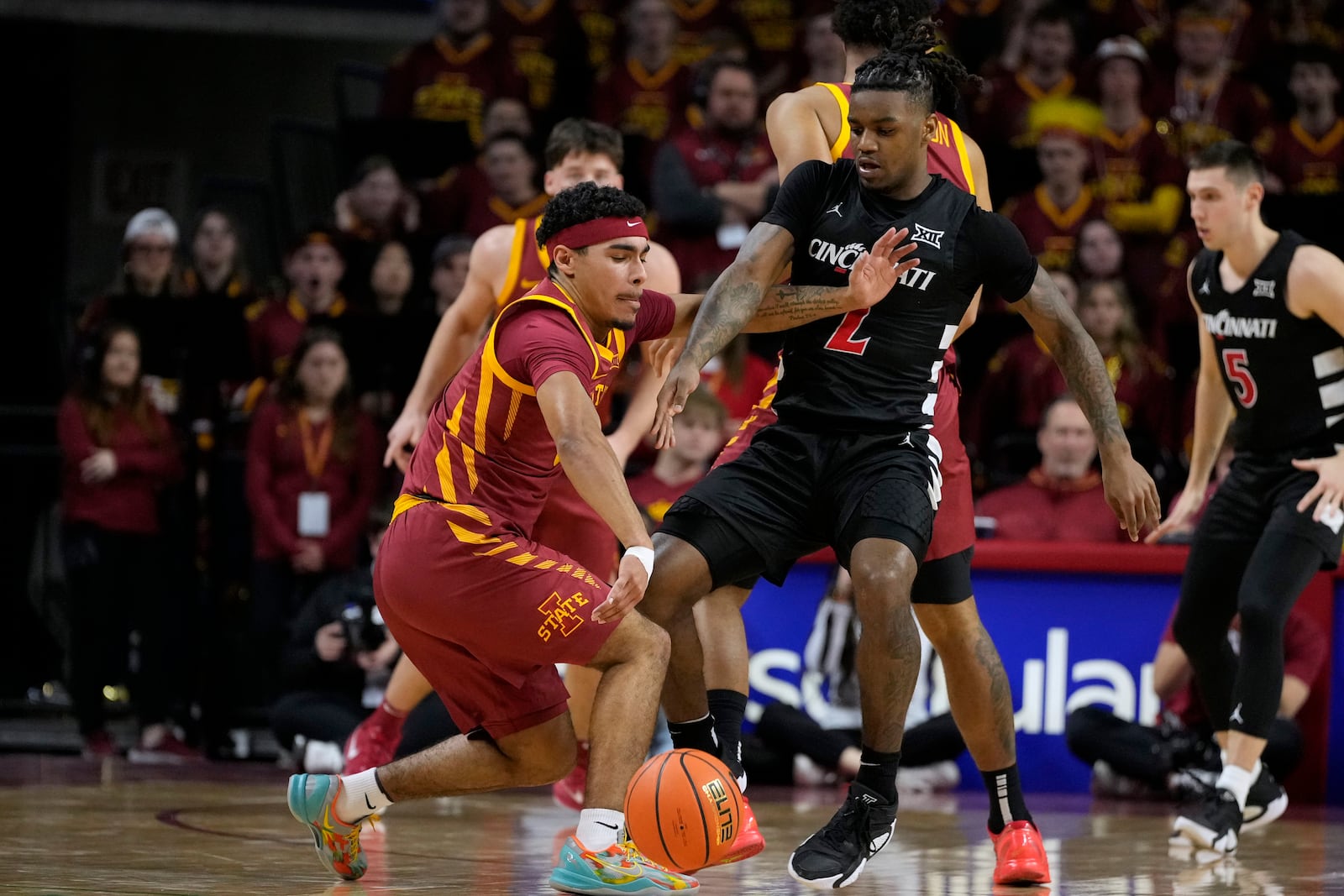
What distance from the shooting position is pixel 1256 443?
22.4 ft

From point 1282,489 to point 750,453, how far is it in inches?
97.4

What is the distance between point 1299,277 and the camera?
664cm

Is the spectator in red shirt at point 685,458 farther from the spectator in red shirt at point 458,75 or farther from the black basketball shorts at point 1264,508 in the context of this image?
the spectator in red shirt at point 458,75

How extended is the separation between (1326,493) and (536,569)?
3121 millimetres

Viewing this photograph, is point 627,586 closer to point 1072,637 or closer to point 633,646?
point 633,646

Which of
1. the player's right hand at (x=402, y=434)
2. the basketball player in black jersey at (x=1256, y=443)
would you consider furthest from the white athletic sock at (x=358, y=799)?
the basketball player in black jersey at (x=1256, y=443)

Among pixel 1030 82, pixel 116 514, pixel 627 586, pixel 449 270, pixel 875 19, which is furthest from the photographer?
pixel 1030 82

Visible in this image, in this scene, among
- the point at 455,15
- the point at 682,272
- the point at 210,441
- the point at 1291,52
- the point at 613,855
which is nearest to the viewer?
the point at 613,855

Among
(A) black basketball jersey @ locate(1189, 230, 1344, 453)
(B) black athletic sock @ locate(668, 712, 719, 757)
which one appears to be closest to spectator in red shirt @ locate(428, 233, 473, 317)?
(A) black basketball jersey @ locate(1189, 230, 1344, 453)

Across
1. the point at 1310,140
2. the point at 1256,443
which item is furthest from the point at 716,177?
the point at 1256,443

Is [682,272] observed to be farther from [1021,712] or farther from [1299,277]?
[1299,277]

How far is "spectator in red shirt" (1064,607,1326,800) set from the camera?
8086mm

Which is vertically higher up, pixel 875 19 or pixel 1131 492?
pixel 875 19

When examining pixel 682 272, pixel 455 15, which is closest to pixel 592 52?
pixel 455 15
